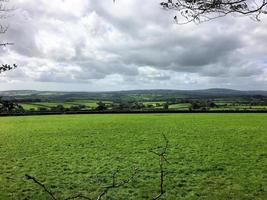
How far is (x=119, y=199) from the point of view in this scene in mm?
11781

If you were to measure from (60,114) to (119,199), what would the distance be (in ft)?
230

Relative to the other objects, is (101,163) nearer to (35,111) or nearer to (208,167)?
(208,167)

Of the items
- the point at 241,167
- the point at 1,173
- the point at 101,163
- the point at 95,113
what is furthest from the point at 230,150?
the point at 95,113

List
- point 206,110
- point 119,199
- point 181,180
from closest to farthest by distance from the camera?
point 119,199
point 181,180
point 206,110

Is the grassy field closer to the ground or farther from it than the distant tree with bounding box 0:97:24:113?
closer to the ground

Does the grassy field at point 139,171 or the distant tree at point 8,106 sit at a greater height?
the distant tree at point 8,106

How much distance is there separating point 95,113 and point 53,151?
56.2 metres

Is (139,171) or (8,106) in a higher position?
(8,106)

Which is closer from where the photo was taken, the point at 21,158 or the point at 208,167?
the point at 208,167

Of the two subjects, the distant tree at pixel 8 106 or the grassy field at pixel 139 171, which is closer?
the distant tree at pixel 8 106

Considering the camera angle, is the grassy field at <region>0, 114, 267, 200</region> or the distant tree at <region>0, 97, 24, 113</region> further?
the grassy field at <region>0, 114, 267, 200</region>

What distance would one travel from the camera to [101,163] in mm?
18625

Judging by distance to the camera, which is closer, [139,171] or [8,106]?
[8,106]

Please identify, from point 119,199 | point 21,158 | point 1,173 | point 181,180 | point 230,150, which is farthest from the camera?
point 230,150
